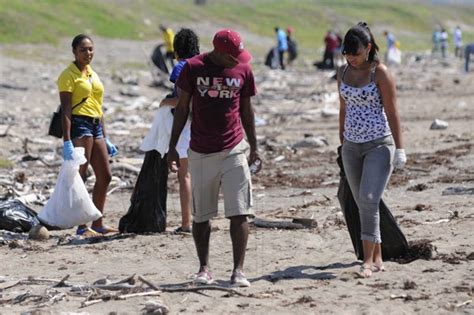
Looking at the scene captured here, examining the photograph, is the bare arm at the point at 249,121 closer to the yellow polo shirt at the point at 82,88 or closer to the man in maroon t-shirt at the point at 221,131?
the man in maroon t-shirt at the point at 221,131

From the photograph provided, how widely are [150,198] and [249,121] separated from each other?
2397 mm

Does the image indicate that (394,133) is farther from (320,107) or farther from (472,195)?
(320,107)

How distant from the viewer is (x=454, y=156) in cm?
1470

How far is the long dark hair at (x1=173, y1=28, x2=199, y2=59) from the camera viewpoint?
360 inches

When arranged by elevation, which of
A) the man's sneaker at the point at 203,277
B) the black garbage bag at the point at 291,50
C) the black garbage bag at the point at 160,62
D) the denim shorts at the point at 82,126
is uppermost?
the black garbage bag at the point at 291,50

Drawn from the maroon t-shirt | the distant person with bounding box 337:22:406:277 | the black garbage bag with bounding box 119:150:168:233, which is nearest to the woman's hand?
the distant person with bounding box 337:22:406:277

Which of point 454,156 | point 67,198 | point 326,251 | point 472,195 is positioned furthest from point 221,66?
point 454,156

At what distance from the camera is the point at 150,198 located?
9633 mm

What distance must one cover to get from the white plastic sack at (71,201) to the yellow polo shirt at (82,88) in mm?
391

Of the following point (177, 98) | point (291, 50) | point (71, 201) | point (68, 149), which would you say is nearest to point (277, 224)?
point (177, 98)

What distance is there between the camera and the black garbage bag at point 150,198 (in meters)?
9.60

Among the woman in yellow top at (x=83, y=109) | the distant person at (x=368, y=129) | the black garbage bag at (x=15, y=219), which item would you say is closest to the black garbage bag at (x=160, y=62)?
the black garbage bag at (x=15, y=219)

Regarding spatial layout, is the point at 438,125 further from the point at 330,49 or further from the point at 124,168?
the point at 330,49

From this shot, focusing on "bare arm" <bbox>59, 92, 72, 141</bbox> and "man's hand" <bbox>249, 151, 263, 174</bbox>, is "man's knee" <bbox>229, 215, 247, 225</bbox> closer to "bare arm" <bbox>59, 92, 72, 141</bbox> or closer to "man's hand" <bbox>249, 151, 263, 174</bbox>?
"man's hand" <bbox>249, 151, 263, 174</bbox>
